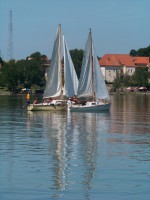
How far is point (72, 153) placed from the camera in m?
27.7

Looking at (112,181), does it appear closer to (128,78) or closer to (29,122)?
(29,122)

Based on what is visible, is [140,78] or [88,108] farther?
[140,78]

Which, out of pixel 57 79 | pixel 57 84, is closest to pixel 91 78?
pixel 57 79

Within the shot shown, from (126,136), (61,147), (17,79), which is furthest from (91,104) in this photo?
(17,79)

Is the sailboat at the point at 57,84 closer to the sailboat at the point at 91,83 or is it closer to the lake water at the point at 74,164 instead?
the sailboat at the point at 91,83

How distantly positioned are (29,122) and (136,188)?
90.1 ft

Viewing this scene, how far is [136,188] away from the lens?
2039 cm

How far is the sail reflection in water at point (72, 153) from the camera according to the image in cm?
2131

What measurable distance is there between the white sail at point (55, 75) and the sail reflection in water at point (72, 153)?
21.2 metres

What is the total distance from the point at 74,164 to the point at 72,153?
10.6ft

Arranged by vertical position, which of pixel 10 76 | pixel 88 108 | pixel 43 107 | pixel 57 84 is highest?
pixel 10 76

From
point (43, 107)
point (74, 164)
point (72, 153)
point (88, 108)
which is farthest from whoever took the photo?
point (88, 108)

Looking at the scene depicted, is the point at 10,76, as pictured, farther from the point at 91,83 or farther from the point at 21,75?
the point at 91,83

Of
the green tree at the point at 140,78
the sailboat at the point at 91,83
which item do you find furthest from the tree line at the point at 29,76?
the sailboat at the point at 91,83
